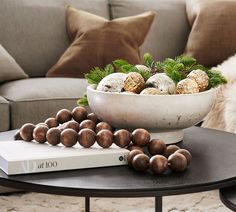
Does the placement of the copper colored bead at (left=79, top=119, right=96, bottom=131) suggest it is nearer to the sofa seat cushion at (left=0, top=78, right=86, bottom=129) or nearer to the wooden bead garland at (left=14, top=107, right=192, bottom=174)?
the wooden bead garland at (left=14, top=107, right=192, bottom=174)

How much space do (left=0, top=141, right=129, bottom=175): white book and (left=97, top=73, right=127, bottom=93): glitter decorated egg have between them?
0.62 feet

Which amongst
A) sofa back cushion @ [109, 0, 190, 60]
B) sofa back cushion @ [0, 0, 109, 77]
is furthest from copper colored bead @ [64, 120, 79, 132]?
sofa back cushion @ [109, 0, 190, 60]

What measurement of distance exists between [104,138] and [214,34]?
1.89m

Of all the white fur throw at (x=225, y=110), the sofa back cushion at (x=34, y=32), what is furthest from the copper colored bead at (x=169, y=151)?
the sofa back cushion at (x=34, y=32)

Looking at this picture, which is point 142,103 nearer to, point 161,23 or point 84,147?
point 84,147

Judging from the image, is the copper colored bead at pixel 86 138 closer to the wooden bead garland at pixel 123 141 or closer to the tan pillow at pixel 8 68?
the wooden bead garland at pixel 123 141

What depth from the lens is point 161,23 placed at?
3176mm

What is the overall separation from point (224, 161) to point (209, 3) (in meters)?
1.93

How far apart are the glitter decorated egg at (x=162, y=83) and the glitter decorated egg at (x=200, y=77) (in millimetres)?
61

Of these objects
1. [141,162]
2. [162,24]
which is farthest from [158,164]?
[162,24]

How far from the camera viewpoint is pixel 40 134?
1341 millimetres

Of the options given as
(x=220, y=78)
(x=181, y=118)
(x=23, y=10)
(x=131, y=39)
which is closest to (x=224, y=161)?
(x=181, y=118)

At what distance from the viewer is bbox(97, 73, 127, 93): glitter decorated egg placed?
1456mm

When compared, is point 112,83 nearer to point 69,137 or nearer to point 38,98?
point 69,137
